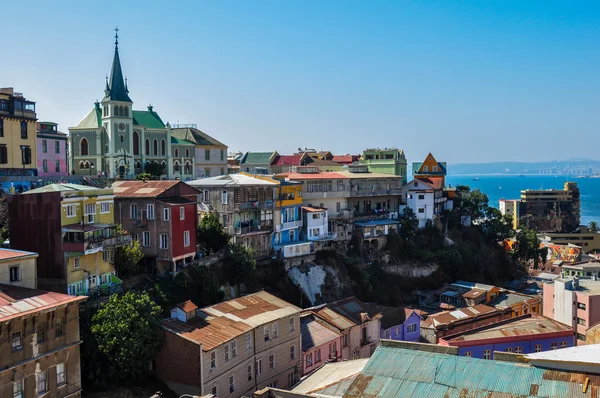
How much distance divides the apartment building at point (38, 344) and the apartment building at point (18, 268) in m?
1.17

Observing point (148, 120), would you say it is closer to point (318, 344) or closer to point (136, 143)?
point (136, 143)

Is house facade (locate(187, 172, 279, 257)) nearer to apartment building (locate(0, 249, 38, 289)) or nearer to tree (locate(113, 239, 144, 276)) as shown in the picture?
tree (locate(113, 239, 144, 276))

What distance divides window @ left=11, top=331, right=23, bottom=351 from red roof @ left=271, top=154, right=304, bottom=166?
5860cm

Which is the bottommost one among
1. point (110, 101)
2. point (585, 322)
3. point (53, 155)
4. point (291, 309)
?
point (585, 322)

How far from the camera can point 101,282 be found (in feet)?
119

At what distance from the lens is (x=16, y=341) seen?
25.7 m

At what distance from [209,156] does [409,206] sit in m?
23.5

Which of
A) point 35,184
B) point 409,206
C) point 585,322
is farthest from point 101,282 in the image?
point 409,206

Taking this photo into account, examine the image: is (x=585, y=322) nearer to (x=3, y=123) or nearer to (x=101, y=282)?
(x=101, y=282)

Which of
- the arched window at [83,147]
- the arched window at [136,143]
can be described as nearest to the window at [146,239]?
the arched window at [136,143]

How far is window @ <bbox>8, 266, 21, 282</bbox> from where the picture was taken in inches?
1159

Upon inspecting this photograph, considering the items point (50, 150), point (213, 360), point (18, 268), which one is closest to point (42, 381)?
point (18, 268)

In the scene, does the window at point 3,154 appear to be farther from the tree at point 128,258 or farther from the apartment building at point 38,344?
the apartment building at point 38,344

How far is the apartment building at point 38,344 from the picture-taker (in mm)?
25250
